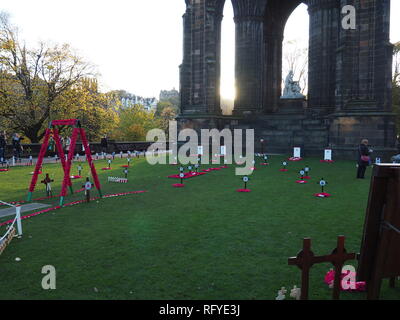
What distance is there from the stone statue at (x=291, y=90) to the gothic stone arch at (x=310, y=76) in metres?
1.11

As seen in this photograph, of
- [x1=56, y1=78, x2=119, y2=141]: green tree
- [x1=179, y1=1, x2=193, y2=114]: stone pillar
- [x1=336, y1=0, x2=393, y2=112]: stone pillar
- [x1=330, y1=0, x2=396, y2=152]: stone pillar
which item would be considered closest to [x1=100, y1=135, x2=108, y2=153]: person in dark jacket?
[x1=56, y1=78, x2=119, y2=141]: green tree

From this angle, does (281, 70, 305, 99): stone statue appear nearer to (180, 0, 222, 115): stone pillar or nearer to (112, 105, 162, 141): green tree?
(180, 0, 222, 115): stone pillar

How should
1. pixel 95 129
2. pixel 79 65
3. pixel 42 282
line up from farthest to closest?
pixel 95 129 < pixel 79 65 < pixel 42 282

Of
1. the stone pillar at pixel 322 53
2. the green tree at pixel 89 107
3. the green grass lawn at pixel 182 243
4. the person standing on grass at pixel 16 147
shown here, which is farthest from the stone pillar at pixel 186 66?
the green grass lawn at pixel 182 243

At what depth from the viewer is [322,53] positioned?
2675cm

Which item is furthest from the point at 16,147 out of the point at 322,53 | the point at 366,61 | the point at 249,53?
the point at 366,61

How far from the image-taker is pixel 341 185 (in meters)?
12.8

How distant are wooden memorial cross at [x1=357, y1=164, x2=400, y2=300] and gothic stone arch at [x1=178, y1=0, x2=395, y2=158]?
790 inches

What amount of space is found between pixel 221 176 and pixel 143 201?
19.1ft

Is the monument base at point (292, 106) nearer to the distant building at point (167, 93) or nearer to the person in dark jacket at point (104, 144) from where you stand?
the person in dark jacket at point (104, 144)

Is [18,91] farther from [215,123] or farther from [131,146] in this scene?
[215,123]

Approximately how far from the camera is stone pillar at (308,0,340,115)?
26.0 metres

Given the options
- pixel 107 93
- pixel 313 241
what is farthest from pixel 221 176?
pixel 107 93

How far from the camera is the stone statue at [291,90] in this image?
3086cm
